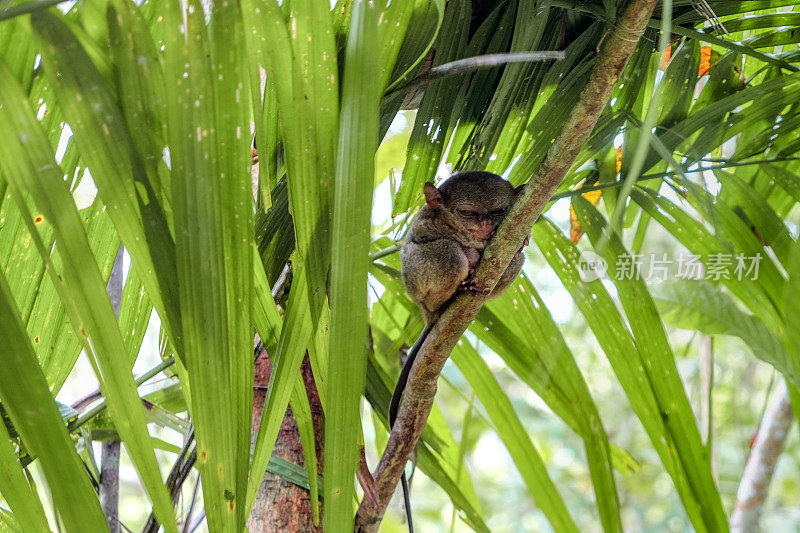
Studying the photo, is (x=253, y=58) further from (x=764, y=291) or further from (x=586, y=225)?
(x=764, y=291)

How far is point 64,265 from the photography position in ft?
3.01

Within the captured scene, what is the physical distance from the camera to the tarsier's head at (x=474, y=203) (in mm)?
2542

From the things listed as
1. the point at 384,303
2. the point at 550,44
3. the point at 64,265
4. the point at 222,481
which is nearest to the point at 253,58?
the point at 64,265

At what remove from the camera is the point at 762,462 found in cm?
380

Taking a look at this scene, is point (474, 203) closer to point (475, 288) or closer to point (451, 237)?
point (451, 237)

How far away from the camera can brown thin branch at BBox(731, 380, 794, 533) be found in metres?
3.71

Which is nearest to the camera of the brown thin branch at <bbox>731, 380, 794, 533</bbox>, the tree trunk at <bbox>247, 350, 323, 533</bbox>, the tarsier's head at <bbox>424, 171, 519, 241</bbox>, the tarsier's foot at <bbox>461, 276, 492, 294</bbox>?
the tarsier's foot at <bbox>461, 276, 492, 294</bbox>

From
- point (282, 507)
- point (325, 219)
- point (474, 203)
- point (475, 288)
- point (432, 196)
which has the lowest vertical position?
point (282, 507)

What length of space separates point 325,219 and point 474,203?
1506 mm

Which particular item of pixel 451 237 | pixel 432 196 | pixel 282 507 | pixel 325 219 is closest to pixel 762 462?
pixel 451 237

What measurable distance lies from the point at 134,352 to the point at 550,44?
136 cm

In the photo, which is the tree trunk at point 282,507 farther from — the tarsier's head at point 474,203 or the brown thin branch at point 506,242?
the tarsier's head at point 474,203

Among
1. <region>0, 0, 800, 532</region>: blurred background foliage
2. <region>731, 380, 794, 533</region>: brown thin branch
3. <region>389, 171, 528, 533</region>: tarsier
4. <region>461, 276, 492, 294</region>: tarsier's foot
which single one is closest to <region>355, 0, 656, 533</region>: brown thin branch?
<region>461, 276, 492, 294</region>: tarsier's foot

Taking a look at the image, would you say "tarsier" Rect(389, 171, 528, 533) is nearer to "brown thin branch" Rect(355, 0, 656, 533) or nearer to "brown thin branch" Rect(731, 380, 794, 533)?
"brown thin branch" Rect(355, 0, 656, 533)
